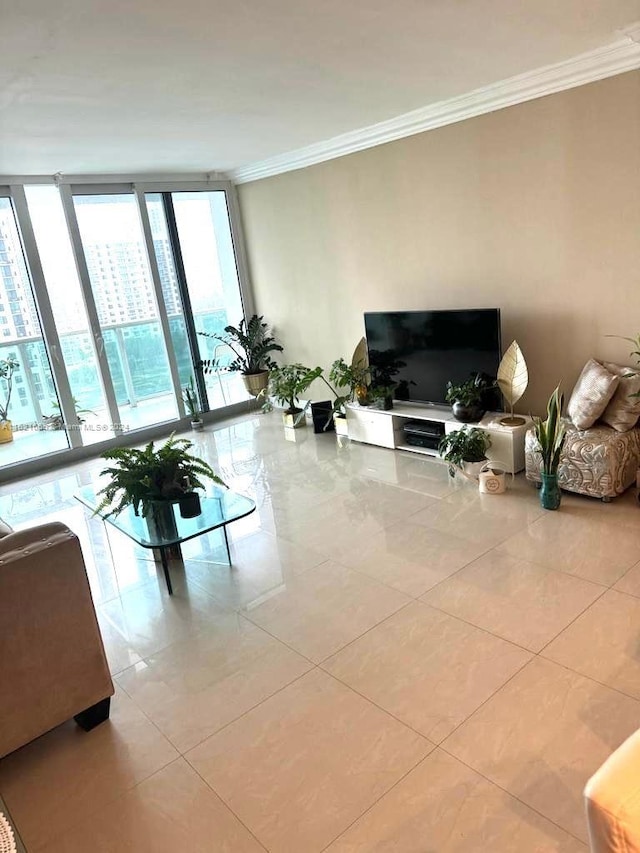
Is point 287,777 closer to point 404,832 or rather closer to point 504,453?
point 404,832

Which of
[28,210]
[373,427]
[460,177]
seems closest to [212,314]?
[28,210]

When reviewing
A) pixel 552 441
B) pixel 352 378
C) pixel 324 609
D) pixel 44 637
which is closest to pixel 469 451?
pixel 552 441

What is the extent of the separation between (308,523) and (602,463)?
5.91 feet

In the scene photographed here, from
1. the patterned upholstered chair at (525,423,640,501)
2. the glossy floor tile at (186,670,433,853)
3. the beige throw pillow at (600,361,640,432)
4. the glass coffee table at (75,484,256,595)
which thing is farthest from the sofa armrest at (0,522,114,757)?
the beige throw pillow at (600,361,640,432)

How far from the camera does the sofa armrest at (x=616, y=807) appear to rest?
37.4 inches

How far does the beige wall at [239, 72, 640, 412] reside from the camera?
3662mm

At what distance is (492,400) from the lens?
4418 mm

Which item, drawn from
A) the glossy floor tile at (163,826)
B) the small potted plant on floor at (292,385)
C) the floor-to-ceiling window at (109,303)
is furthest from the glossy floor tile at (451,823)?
the floor-to-ceiling window at (109,303)

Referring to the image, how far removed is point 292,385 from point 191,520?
278 cm

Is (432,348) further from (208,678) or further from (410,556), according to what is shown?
(208,678)

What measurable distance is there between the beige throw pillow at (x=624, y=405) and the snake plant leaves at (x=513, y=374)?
0.55 m

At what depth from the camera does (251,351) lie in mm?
6617

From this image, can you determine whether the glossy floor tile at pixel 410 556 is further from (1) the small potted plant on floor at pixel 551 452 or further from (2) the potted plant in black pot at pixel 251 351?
(2) the potted plant in black pot at pixel 251 351

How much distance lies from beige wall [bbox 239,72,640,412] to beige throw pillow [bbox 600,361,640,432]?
0.81 ft
